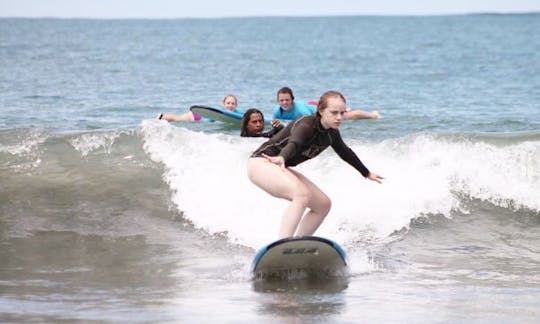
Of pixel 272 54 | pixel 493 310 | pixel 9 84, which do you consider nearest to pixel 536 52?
pixel 272 54

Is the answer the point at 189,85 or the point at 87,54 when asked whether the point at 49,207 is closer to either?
the point at 189,85

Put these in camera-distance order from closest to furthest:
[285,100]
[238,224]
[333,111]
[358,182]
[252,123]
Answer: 1. [333,111]
2. [238,224]
3. [252,123]
4. [358,182]
5. [285,100]

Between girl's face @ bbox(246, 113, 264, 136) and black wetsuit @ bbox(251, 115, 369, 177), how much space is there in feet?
9.65

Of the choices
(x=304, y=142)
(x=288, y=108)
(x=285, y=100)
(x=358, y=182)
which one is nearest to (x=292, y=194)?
(x=304, y=142)

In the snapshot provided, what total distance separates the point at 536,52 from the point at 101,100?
117ft

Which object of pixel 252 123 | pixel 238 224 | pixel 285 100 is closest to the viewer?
pixel 238 224

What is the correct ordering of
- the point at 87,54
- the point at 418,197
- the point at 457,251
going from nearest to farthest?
the point at 457,251, the point at 418,197, the point at 87,54

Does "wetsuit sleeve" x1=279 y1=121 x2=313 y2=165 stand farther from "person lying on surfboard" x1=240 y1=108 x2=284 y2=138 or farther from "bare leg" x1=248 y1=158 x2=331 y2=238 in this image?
"person lying on surfboard" x1=240 y1=108 x2=284 y2=138

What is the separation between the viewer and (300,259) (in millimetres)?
9195

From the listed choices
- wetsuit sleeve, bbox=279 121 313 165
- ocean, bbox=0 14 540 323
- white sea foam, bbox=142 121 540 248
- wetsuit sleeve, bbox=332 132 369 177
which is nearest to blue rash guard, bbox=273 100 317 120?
ocean, bbox=0 14 540 323

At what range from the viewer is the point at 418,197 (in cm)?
1284

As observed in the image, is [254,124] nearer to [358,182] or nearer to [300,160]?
[358,182]

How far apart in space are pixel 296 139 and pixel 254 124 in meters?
3.39

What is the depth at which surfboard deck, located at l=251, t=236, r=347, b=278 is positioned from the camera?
8938 millimetres
